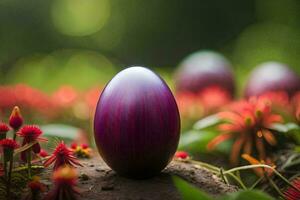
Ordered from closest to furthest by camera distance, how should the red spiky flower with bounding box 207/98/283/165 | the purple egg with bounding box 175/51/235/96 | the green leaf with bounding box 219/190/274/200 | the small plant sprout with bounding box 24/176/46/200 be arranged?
the green leaf with bounding box 219/190/274/200
the small plant sprout with bounding box 24/176/46/200
the red spiky flower with bounding box 207/98/283/165
the purple egg with bounding box 175/51/235/96

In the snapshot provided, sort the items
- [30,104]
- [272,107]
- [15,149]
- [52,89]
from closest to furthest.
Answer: [15,149]
[272,107]
[30,104]
[52,89]

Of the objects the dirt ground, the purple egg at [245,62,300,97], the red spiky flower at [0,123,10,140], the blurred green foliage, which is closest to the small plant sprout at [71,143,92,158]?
the dirt ground

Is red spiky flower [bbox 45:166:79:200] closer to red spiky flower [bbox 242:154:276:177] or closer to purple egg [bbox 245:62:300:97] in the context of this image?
red spiky flower [bbox 242:154:276:177]

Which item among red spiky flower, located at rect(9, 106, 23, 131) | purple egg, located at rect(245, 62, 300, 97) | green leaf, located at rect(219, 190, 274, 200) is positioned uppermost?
purple egg, located at rect(245, 62, 300, 97)

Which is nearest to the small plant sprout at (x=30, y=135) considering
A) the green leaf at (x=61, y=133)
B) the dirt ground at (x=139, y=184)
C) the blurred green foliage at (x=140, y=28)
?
the dirt ground at (x=139, y=184)

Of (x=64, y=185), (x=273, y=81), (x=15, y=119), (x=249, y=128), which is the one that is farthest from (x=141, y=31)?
(x=64, y=185)

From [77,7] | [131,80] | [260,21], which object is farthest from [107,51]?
[131,80]

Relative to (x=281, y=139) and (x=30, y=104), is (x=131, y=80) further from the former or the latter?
(x=30, y=104)
